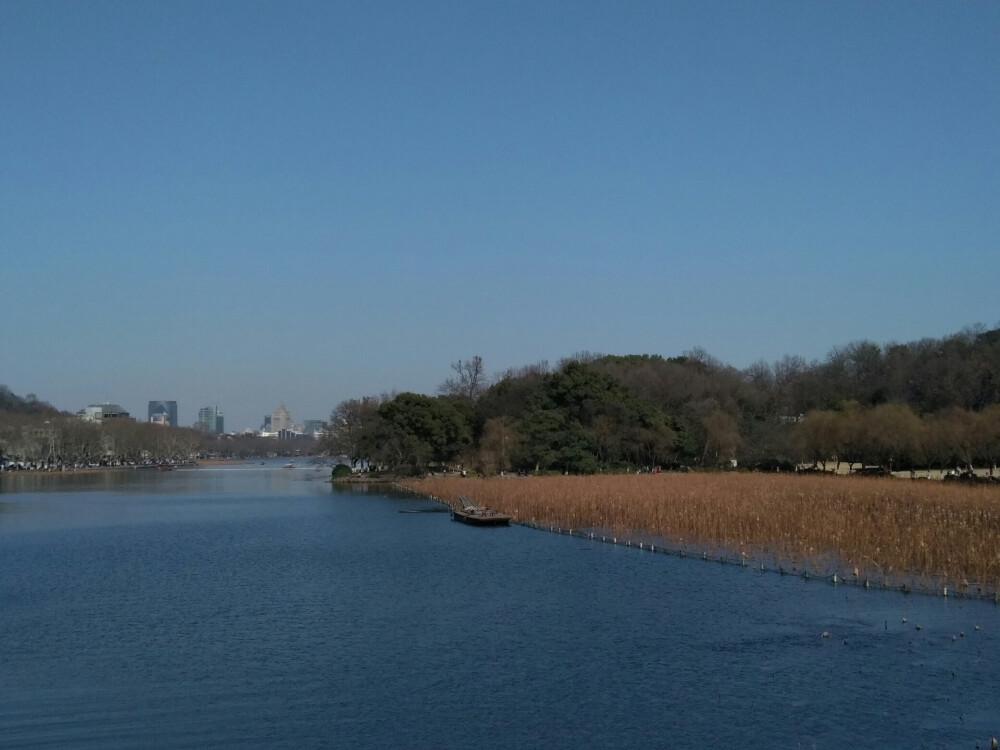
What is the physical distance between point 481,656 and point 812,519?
16867 mm

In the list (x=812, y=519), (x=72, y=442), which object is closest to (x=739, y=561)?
(x=812, y=519)

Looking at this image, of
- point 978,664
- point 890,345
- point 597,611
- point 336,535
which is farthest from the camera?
point 890,345

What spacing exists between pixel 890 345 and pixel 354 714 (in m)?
84.9

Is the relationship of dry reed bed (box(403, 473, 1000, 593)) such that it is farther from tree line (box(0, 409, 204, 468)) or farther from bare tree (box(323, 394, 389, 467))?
tree line (box(0, 409, 204, 468))

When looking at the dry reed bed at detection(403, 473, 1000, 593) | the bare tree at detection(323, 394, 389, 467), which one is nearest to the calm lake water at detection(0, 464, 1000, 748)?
the dry reed bed at detection(403, 473, 1000, 593)

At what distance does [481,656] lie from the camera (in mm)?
16609

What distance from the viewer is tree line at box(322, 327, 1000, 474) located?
184 feet

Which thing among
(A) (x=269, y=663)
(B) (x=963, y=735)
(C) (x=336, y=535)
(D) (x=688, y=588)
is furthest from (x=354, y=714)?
(C) (x=336, y=535)

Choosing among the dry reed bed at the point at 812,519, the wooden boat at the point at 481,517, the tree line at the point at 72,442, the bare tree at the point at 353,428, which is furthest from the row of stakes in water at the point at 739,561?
the tree line at the point at 72,442

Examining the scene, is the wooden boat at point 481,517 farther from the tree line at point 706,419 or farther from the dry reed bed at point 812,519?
the tree line at point 706,419

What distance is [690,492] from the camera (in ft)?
135

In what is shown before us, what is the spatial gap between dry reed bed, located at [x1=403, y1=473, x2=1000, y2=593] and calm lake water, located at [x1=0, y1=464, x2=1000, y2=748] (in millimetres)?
2361

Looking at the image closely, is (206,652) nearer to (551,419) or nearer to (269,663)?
(269,663)

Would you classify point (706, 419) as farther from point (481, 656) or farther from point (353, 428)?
point (481, 656)
